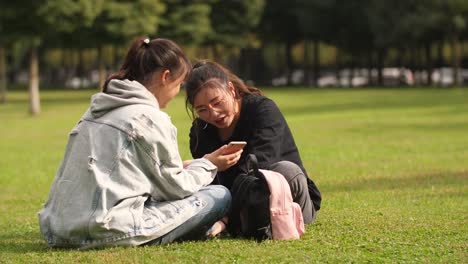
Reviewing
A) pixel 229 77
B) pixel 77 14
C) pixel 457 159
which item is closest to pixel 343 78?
pixel 77 14

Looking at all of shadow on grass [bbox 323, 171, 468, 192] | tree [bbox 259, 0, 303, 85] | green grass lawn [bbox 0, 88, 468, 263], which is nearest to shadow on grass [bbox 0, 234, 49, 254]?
green grass lawn [bbox 0, 88, 468, 263]

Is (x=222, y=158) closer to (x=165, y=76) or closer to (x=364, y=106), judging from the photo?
(x=165, y=76)

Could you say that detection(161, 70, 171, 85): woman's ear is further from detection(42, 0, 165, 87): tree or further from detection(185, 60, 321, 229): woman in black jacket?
detection(42, 0, 165, 87): tree

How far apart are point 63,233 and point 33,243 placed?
0.98 metres

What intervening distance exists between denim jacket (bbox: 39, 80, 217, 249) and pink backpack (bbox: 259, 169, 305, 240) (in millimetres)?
620

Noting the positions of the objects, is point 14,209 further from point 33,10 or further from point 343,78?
point 343,78

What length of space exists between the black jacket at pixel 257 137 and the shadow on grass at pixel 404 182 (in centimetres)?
373

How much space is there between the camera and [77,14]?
1634 inches

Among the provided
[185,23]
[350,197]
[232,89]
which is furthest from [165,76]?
[185,23]

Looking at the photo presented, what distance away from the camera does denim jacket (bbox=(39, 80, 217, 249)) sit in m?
6.96

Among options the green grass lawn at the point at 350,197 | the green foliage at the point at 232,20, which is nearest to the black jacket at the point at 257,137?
the green grass lawn at the point at 350,197

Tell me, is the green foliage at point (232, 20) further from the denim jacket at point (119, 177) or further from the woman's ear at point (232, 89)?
the denim jacket at point (119, 177)

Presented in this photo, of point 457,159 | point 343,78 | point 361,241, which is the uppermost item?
point 361,241

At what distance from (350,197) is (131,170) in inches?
177
